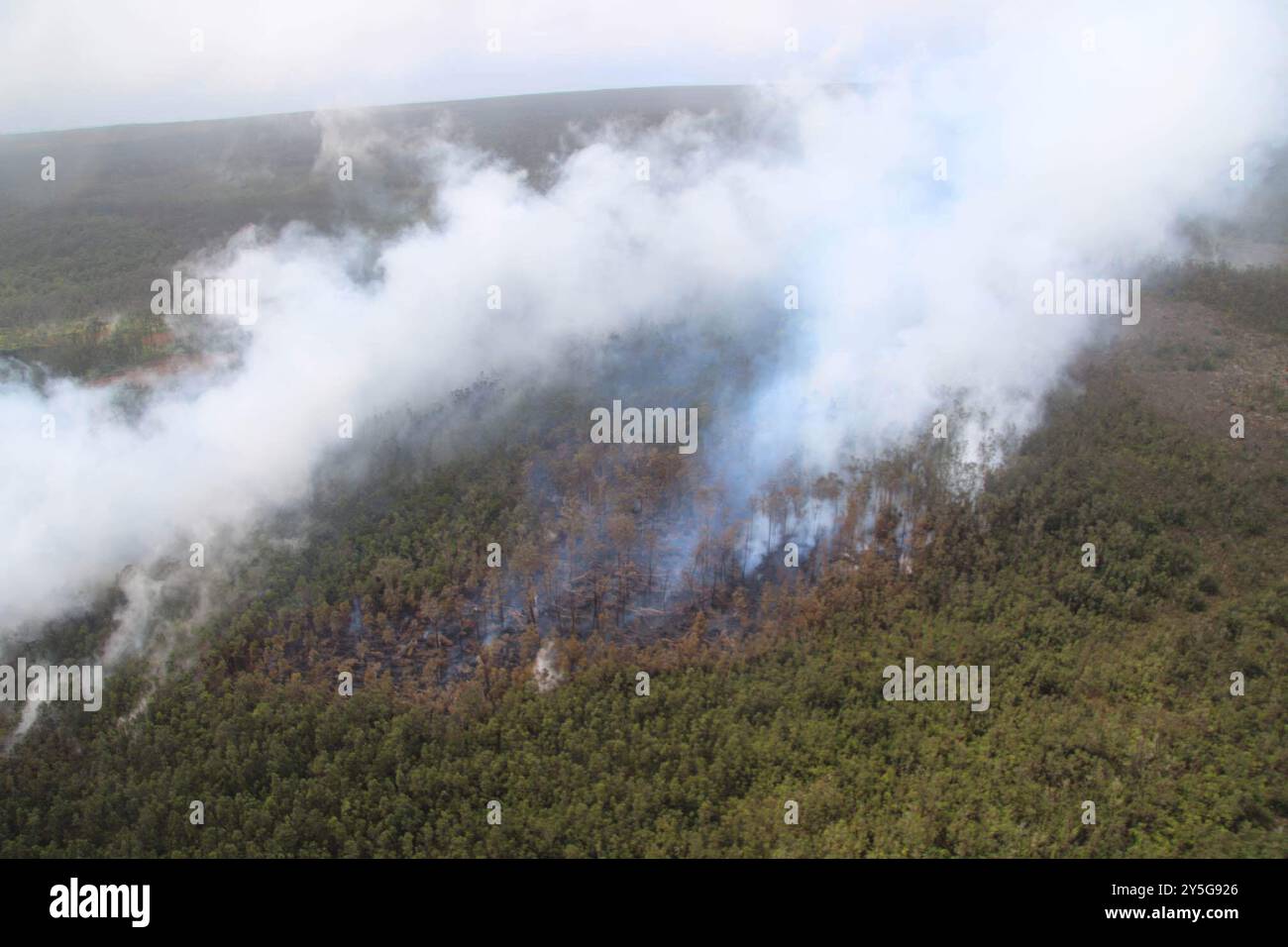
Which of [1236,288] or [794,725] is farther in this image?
[1236,288]

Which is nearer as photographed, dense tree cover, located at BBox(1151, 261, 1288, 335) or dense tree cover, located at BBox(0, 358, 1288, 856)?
dense tree cover, located at BBox(0, 358, 1288, 856)

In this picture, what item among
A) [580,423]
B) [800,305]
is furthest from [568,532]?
[800,305]

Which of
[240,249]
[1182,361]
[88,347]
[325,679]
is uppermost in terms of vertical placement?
[240,249]

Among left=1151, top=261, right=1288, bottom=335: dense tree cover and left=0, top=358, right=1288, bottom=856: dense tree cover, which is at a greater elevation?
left=1151, top=261, right=1288, bottom=335: dense tree cover

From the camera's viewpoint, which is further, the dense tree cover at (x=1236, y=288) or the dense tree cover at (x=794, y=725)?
the dense tree cover at (x=1236, y=288)

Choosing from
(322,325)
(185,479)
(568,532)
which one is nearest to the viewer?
(185,479)

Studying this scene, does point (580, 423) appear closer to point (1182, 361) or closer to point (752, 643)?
point (752, 643)

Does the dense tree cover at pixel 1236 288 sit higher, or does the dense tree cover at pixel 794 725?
the dense tree cover at pixel 1236 288

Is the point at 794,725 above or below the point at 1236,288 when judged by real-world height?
below
